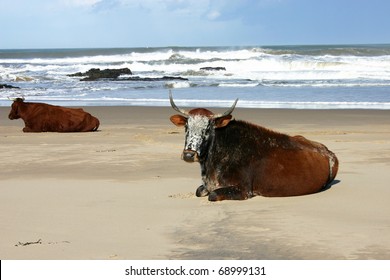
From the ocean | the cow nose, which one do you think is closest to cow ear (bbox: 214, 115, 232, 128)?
the cow nose

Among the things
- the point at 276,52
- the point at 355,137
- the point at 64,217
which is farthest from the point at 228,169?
the point at 276,52

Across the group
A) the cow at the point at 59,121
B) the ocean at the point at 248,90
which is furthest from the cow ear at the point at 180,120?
the ocean at the point at 248,90

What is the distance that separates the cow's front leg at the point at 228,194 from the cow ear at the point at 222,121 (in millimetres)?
722

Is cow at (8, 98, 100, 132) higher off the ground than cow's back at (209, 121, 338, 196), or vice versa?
cow's back at (209, 121, 338, 196)

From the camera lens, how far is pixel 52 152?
13.2m

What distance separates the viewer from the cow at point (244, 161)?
340 inches

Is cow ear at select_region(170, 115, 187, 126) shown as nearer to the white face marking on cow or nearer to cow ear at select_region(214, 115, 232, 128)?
the white face marking on cow

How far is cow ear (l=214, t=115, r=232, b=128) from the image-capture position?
8.77 m

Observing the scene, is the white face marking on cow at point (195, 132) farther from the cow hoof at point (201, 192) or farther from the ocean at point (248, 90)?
the ocean at point (248, 90)

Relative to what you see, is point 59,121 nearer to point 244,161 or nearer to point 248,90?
A: point 244,161

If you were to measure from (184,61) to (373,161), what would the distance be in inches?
2231

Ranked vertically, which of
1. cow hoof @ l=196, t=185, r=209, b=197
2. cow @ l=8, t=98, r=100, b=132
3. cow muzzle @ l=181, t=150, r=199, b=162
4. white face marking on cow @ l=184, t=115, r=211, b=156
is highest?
white face marking on cow @ l=184, t=115, r=211, b=156

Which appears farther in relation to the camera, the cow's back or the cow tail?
the cow tail

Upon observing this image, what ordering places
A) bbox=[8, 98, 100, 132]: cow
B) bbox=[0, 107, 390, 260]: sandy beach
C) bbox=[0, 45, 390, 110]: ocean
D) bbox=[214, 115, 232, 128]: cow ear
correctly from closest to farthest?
bbox=[0, 107, 390, 260]: sandy beach < bbox=[214, 115, 232, 128]: cow ear < bbox=[8, 98, 100, 132]: cow < bbox=[0, 45, 390, 110]: ocean
